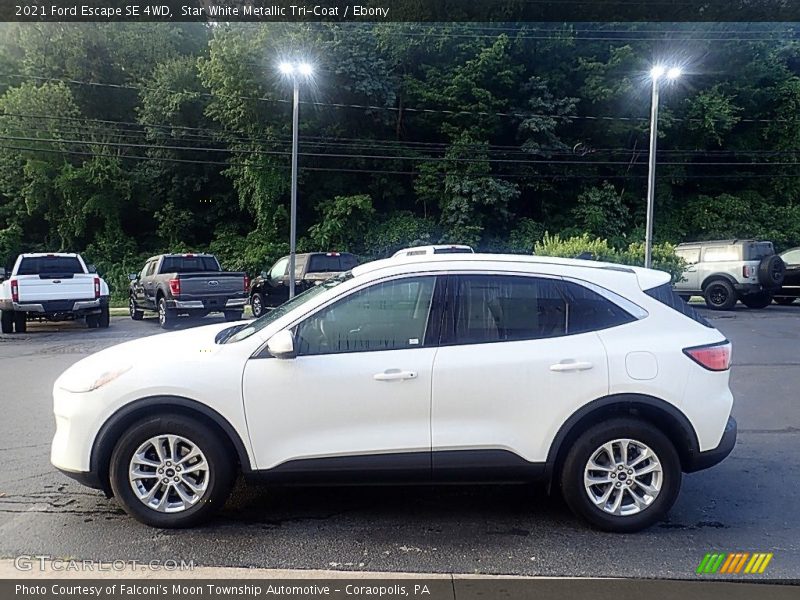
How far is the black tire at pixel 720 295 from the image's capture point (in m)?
18.8

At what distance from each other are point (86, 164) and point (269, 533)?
34228 millimetres

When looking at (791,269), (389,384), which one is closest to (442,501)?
(389,384)

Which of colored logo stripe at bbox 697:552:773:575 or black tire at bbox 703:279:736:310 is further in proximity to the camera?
black tire at bbox 703:279:736:310

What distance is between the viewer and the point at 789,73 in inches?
1342

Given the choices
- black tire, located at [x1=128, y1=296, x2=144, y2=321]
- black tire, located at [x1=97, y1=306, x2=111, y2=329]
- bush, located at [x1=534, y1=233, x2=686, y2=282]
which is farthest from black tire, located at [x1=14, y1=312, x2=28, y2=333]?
bush, located at [x1=534, y1=233, x2=686, y2=282]

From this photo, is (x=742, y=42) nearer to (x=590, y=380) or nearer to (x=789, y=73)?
(x=789, y=73)

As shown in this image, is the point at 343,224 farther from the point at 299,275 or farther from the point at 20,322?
the point at 20,322

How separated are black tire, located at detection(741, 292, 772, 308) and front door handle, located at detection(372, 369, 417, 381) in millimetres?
18245

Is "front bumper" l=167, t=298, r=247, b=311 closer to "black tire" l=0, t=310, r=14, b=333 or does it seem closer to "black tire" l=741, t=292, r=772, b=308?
"black tire" l=0, t=310, r=14, b=333

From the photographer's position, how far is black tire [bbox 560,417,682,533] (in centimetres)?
378

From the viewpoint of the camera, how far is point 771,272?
17.9 metres

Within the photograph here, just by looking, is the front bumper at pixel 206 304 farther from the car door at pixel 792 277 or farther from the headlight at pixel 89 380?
the car door at pixel 792 277

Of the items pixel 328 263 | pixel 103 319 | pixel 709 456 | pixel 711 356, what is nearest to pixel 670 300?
pixel 711 356

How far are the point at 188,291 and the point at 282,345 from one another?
39.2 feet
